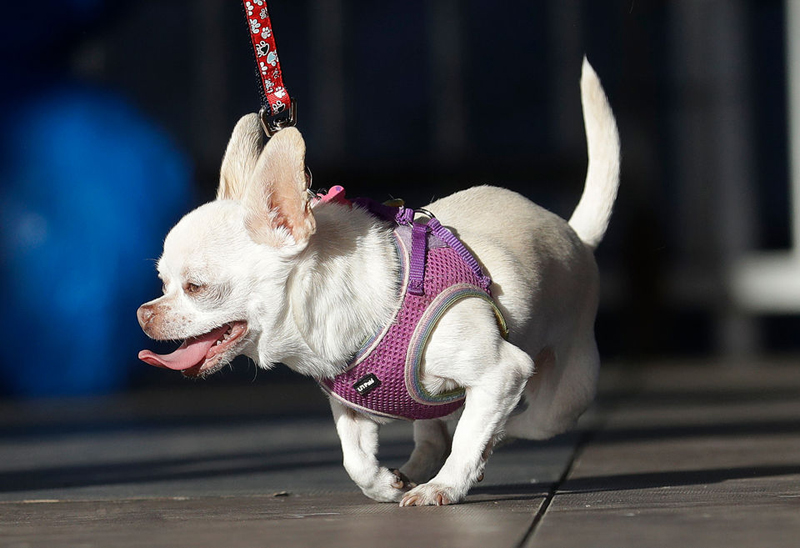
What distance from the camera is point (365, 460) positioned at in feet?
9.73

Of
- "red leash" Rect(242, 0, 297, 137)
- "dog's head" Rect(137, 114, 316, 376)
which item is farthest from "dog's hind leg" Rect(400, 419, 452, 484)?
"red leash" Rect(242, 0, 297, 137)

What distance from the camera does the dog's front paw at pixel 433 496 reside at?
2783mm

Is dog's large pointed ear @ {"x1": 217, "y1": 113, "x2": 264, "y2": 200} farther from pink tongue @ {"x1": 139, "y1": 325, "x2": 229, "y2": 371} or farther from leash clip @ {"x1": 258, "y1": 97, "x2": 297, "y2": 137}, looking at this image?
pink tongue @ {"x1": 139, "y1": 325, "x2": 229, "y2": 371}

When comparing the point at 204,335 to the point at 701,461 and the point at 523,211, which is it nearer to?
the point at 523,211

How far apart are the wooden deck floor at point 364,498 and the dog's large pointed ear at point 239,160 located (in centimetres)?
81

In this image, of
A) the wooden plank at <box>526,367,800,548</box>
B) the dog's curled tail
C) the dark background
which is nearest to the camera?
the wooden plank at <box>526,367,800,548</box>

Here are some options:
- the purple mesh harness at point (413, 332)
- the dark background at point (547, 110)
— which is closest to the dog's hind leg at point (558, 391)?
the purple mesh harness at point (413, 332)

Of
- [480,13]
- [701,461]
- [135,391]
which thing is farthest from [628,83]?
[701,461]

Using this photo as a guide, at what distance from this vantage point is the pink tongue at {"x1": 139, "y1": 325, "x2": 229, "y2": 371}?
9.21ft

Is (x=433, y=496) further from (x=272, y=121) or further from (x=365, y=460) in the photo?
(x=272, y=121)

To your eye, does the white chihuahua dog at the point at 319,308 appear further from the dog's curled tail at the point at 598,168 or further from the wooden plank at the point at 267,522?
the dog's curled tail at the point at 598,168

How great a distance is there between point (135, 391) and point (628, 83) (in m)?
5.05

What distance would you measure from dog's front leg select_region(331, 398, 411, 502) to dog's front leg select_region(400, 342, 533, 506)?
13cm

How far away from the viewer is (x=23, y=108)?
759 cm
